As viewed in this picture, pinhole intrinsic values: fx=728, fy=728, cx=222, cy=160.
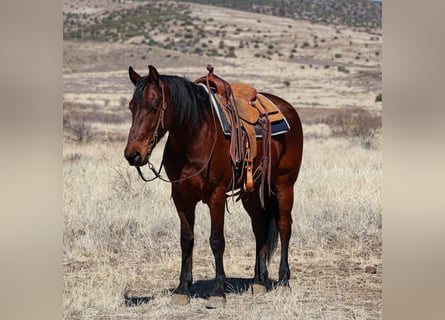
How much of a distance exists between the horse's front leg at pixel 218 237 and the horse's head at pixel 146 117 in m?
0.82

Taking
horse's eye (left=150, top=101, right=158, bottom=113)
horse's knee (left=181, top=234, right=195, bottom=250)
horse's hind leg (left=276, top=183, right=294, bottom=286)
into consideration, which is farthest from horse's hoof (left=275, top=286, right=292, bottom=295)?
horse's eye (left=150, top=101, right=158, bottom=113)

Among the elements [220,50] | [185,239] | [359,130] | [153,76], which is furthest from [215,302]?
[220,50]

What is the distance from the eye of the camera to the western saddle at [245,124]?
608cm

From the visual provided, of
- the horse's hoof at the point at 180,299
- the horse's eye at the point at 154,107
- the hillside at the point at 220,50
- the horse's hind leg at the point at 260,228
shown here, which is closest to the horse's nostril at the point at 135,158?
the horse's eye at the point at 154,107

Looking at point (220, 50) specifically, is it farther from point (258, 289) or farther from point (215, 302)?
point (215, 302)

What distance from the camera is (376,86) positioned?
48.5 metres

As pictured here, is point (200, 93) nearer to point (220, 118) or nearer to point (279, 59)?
point (220, 118)

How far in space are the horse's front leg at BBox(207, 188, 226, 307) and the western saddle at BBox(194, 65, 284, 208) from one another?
224mm

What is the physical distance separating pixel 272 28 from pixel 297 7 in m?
12.0

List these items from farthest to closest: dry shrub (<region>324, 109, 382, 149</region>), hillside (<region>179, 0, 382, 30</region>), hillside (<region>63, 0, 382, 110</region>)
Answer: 1. hillside (<region>179, 0, 382, 30</region>)
2. hillside (<region>63, 0, 382, 110</region>)
3. dry shrub (<region>324, 109, 382, 149</region>)

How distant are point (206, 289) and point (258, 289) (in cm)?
50

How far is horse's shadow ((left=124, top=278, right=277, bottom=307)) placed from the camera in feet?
20.5

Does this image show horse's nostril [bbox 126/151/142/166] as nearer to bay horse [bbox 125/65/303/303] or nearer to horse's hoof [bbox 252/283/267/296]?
bay horse [bbox 125/65/303/303]
